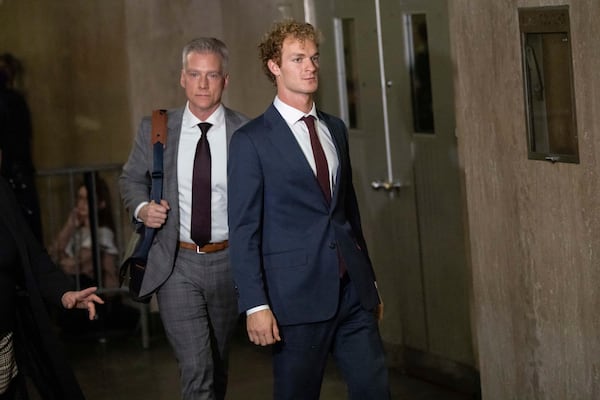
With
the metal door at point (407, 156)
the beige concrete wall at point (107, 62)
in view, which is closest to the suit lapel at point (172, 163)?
the metal door at point (407, 156)

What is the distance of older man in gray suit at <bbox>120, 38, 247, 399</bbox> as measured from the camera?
5.24m

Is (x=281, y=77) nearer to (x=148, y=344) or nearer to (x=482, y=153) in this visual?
(x=482, y=153)

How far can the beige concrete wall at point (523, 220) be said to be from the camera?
4617 mm

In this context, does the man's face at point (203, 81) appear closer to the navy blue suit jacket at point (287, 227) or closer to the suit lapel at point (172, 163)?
the suit lapel at point (172, 163)

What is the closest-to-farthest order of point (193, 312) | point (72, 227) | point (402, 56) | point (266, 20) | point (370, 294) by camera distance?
point (370, 294)
point (193, 312)
point (402, 56)
point (266, 20)
point (72, 227)

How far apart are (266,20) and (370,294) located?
4062 mm

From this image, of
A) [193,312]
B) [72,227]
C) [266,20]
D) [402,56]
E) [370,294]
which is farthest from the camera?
[72,227]

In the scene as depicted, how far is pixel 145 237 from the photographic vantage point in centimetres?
532

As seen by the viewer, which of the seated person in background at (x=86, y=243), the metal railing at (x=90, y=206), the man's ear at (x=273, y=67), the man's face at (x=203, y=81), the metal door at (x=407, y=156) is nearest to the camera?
the man's ear at (x=273, y=67)

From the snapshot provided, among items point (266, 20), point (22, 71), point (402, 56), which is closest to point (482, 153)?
point (402, 56)

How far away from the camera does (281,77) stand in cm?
453

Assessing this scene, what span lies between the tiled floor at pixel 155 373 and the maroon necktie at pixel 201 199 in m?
1.74

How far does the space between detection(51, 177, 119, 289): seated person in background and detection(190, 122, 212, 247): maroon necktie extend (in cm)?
368

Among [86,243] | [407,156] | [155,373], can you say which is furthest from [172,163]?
[86,243]
